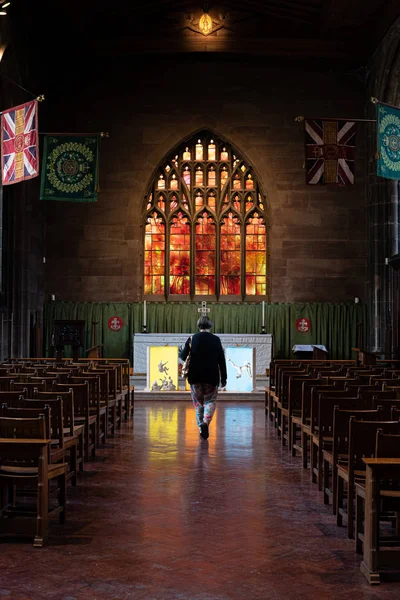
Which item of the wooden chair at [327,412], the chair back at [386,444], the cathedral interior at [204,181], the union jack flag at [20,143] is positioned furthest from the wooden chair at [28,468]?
the cathedral interior at [204,181]

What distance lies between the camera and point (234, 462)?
8.90 meters

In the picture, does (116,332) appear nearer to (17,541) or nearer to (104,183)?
(104,183)

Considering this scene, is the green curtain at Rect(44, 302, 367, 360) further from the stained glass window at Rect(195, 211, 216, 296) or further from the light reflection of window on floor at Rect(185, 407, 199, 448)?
the light reflection of window on floor at Rect(185, 407, 199, 448)

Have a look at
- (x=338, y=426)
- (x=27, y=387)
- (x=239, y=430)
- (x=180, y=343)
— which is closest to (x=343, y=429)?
(x=338, y=426)

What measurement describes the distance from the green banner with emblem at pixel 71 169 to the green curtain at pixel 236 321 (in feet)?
17.0

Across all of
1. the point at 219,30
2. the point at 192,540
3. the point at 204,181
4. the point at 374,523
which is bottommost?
the point at 192,540

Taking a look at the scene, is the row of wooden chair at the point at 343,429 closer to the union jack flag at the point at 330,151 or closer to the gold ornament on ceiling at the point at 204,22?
the union jack flag at the point at 330,151

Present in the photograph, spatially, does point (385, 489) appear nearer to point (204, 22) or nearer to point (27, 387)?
point (27, 387)

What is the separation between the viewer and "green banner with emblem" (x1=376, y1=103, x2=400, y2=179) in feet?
47.5

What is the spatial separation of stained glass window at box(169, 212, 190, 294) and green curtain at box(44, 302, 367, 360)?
0.93 metres

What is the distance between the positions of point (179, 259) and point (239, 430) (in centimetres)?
1166

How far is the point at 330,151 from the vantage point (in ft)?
60.0

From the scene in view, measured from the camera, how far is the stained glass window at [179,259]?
22.9 metres

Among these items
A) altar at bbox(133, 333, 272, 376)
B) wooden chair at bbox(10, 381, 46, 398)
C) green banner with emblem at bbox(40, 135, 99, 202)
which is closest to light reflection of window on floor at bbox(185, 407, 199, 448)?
wooden chair at bbox(10, 381, 46, 398)
